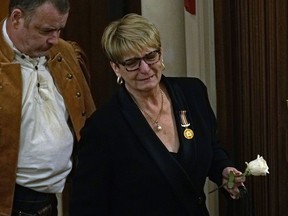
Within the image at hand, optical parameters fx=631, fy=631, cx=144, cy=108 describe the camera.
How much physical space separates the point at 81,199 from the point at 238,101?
1152 millimetres

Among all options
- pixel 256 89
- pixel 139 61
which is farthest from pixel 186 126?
pixel 256 89

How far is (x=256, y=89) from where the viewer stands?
2.77 metres

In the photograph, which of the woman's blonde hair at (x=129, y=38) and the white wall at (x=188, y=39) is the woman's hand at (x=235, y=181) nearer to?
the woman's blonde hair at (x=129, y=38)

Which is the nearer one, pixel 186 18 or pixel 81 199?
pixel 81 199

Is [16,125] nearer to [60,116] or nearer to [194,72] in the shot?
[60,116]

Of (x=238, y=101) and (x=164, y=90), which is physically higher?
(x=164, y=90)

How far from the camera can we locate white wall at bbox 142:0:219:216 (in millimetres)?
2986

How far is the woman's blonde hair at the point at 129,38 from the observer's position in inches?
77.2

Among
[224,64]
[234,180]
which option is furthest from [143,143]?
[224,64]

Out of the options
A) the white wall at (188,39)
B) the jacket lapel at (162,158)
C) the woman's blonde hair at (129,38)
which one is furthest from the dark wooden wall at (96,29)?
the jacket lapel at (162,158)

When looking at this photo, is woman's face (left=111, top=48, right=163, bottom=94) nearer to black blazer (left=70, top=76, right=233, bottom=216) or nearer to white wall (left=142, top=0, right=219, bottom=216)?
black blazer (left=70, top=76, right=233, bottom=216)

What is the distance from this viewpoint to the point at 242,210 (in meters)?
2.18

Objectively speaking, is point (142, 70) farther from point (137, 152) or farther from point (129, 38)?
point (137, 152)

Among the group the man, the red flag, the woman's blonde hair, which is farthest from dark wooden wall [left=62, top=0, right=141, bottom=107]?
the woman's blonde hair
